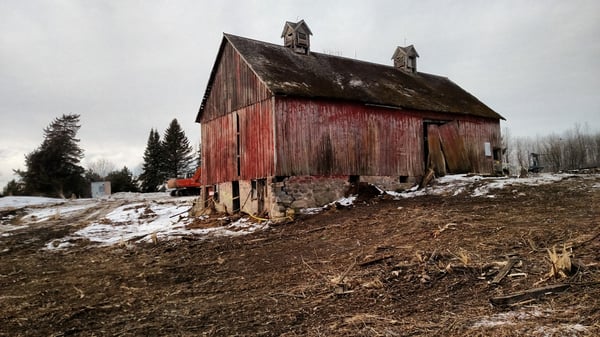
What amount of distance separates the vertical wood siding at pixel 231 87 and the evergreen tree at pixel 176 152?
39.7 metres

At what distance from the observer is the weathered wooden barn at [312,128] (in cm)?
1758

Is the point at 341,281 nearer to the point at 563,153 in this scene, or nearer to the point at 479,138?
the point at 479,138

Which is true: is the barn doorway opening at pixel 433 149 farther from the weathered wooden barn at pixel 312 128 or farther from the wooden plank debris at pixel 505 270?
the wooden plank debris at pixel 505 270

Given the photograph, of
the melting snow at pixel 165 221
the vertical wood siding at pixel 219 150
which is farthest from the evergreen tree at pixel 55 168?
the vertical wood siding at pixel 219 150

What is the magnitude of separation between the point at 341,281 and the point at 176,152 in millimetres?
56833

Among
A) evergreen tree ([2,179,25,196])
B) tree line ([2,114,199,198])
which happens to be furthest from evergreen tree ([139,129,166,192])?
evergreen tree ([2,179,25,196])

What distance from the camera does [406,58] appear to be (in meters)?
27.0

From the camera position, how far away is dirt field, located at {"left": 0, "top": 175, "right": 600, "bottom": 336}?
5379 mm

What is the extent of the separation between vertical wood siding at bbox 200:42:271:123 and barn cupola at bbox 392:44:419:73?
11.9m

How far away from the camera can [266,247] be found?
39.8 feet

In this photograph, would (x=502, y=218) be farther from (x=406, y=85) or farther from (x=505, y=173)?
(x=505, y=173)

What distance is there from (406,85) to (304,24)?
6.63 metres

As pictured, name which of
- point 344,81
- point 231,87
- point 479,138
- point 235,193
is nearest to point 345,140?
point 344,81

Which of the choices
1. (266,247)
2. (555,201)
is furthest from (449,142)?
(266,247)
